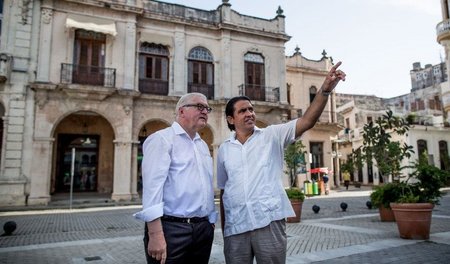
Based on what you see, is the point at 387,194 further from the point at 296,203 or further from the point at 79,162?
the point at 79,162

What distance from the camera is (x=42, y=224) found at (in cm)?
953

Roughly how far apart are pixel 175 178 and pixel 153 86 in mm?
15858

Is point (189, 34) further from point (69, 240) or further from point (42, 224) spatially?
point (69, 240)

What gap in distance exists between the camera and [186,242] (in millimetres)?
2322

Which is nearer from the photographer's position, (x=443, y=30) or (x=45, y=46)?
(x=45, y=46)

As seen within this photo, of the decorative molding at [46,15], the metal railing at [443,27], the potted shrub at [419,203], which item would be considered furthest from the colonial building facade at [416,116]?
the decorative molding at [46,15]

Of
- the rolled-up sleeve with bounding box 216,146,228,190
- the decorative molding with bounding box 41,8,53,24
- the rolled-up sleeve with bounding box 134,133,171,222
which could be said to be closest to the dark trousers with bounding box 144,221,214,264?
the rolled-up sleeve with bounding box 134,133,171,222

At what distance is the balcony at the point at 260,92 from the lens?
1944 cm

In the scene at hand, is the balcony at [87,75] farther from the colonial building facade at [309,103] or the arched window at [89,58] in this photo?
the colonial building facade at [309,103]

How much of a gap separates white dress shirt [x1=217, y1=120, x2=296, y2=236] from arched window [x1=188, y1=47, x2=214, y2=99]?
1602 centimetres

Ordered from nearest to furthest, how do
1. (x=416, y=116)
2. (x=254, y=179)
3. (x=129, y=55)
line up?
(x=254, y=179), (x=129, y=55), (x=416, y=116)

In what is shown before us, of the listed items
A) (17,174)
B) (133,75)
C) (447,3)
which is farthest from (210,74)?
(447,3)

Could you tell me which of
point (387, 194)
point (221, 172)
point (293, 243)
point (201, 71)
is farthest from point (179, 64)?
point (221, 172)

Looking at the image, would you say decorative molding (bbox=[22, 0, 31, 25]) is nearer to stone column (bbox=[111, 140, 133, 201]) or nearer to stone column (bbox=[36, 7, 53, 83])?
stone column (bbox=[36, 7, 53, 83])
